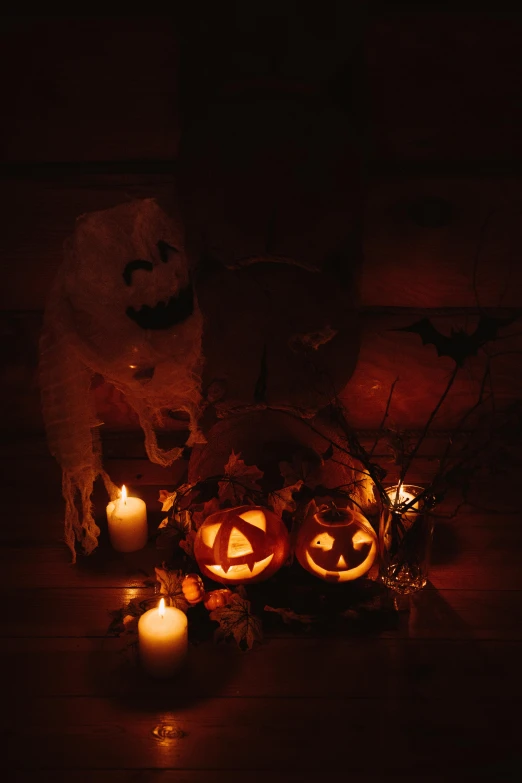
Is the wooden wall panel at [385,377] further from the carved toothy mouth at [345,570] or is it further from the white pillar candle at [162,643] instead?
the white pillar candle at [162,643]

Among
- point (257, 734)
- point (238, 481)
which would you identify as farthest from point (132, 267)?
point (257, 734)

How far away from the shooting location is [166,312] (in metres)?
1.27

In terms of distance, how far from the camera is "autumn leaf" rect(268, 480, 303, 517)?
1344mm

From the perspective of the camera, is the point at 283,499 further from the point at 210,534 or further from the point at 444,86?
the point at 444,86

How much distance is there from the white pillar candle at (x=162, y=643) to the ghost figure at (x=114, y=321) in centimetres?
33

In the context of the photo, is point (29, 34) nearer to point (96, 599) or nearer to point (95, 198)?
point (95, 198)

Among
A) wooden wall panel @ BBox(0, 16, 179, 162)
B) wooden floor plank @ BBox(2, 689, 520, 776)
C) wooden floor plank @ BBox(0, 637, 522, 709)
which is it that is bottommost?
wooden floor plank @ BBox(2, 689, 520, 776)

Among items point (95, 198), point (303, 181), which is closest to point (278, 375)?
point (303, 181)

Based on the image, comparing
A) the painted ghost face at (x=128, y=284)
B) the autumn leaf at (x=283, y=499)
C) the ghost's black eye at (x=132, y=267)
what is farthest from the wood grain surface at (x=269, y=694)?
the ghost's black eye at (x=132, y=267)

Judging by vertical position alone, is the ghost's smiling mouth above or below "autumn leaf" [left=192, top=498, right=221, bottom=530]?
above

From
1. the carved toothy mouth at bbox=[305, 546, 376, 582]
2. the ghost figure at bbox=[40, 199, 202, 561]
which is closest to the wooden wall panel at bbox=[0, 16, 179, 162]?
the ghost figure at bbox=[40, 199, 202, 561]

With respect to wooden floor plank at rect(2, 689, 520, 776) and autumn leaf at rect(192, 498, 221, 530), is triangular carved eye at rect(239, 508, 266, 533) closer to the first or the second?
autumn leaf at rect(192, 498, 221, 530)

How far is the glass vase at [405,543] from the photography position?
127 centimetres

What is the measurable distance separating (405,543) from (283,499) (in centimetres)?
24
